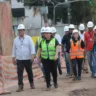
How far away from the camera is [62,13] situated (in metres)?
67.9

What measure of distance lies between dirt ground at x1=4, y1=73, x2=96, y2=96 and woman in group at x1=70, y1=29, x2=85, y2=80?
1.21 feet

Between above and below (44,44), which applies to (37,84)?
below

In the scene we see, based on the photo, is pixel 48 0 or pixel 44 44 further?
pixel 48 0

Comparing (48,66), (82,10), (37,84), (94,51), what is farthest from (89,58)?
(82,10)

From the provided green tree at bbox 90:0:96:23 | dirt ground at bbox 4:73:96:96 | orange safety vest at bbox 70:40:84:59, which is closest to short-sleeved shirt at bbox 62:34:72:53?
orange safety vest at bbox 70:40:84:59

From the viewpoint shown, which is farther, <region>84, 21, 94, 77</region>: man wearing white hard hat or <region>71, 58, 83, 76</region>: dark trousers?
<region>84, 21, 94, 77</region>: man wearing white hard hat

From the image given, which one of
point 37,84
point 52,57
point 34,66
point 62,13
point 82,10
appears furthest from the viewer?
point 62,13

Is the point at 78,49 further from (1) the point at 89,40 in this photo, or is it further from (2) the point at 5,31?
(2) the point at 5,31

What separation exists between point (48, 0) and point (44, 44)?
180 ft

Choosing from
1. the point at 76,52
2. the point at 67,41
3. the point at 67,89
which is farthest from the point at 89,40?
the point at 67,89

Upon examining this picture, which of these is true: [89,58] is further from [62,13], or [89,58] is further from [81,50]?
[62,13]

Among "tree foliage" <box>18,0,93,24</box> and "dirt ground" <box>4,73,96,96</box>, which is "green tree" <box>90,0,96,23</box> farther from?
"dirt ground" <box>4,73,96,96</box>

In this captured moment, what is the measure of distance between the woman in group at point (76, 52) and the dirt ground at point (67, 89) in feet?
1.21

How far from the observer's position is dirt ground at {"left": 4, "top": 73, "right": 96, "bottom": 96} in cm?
1127
